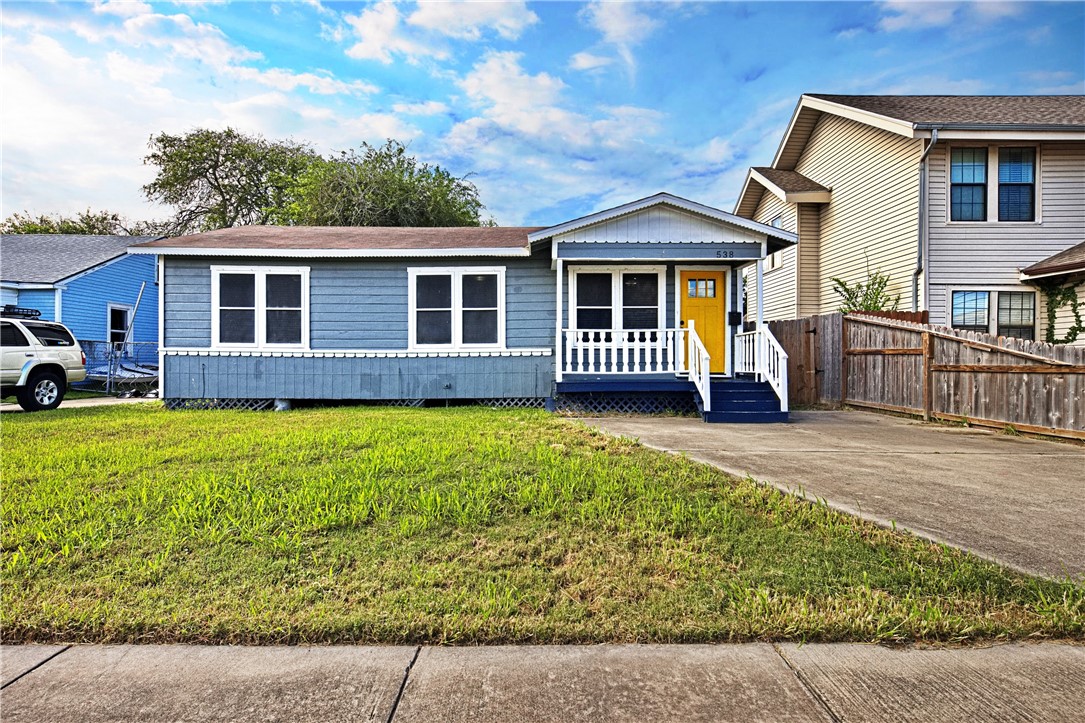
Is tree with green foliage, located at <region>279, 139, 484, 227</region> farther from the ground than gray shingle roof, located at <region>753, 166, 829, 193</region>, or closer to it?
farther from the ground

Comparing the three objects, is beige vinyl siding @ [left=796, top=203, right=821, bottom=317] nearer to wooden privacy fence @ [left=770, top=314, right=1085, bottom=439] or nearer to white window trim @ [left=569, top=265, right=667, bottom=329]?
wooden privacy fence @ [left=770, top=314, right=1085, bottom=439]

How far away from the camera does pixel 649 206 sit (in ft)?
32.2

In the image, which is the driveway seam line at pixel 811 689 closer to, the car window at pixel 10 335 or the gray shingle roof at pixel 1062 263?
the gray shingle roof at pixel 1062 263

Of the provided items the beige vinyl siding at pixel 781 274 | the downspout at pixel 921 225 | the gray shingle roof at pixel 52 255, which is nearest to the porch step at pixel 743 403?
the downspout at pixel 921 225

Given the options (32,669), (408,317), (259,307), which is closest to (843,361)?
(408,317)

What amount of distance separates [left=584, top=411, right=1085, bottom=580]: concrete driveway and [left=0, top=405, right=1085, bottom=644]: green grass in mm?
460

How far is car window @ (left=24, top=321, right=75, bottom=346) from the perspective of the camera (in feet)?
34.9

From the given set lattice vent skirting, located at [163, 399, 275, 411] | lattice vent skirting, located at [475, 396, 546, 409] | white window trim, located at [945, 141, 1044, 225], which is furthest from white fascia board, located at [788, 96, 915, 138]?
lattice vent skirting, located at [163, 399, 275, 411]

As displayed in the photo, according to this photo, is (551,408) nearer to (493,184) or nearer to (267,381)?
(267,381)

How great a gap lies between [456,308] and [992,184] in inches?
464

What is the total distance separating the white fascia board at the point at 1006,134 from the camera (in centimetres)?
1131

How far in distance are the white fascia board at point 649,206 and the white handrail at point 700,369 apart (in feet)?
6.52

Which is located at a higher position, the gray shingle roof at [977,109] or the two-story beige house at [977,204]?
the gray shingle roof at [977,109]

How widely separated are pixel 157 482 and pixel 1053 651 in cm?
571
